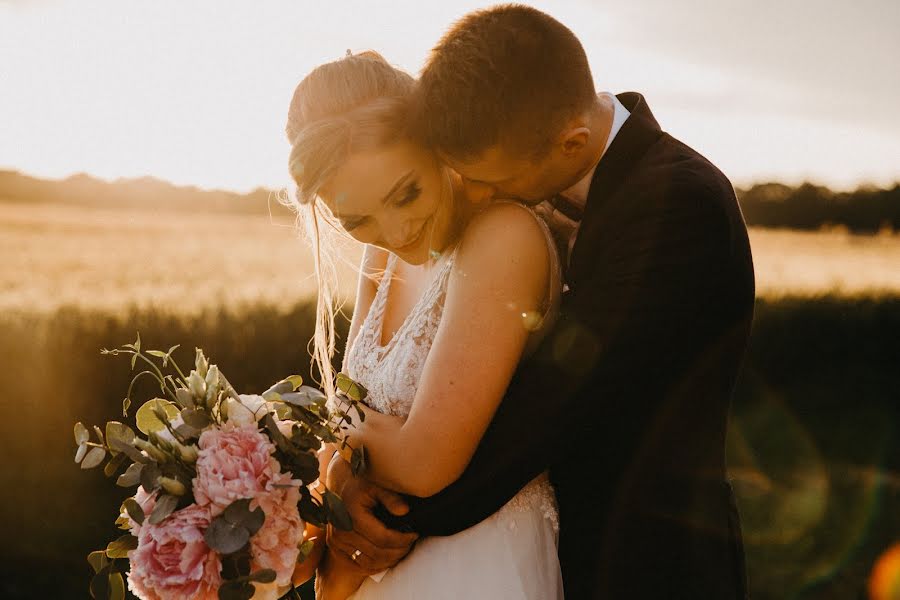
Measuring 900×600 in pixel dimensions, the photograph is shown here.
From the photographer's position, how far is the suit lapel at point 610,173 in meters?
2.17

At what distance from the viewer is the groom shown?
2.05 meters

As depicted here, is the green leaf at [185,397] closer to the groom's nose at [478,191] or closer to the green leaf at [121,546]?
the green leaf at [121,546]

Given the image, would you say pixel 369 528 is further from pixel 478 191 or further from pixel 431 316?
pixel 478 191

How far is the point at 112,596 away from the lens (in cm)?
215

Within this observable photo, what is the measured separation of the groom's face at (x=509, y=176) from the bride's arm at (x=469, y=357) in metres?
0.12

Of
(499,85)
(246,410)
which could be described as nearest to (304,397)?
(246,410)

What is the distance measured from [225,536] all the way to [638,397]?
104 cm

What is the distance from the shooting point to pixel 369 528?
7.45 feet

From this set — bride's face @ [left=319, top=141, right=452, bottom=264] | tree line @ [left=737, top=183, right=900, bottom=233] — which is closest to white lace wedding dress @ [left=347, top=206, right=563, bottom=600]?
bride's face @ [left=319, top=141, right=452, bottom=264]

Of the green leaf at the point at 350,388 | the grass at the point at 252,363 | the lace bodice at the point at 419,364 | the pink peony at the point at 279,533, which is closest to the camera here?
the pink peony at the point at 279,533

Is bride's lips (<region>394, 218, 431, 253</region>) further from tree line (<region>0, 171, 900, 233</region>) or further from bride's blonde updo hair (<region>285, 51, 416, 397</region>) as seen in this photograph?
tree line (<region>0, 171, 900, 233</region>)

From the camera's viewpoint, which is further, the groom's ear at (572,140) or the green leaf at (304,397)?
the groom's ear at (572,140)

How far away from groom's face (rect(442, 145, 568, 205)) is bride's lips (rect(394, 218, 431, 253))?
16 centimetres

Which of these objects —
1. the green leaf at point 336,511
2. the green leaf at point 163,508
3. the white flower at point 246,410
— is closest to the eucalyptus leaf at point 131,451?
the green leaf at point 163,508
